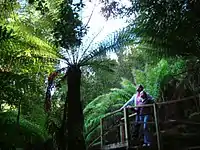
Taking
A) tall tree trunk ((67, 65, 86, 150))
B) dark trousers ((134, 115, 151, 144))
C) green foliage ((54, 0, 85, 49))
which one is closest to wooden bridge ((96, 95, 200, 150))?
dark trousers ((134, 115, 151, 144))

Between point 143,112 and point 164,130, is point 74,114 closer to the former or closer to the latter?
point 143,112

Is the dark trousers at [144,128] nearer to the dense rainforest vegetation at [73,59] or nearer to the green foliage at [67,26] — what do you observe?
the dense rainforest vegetation at [73,59]

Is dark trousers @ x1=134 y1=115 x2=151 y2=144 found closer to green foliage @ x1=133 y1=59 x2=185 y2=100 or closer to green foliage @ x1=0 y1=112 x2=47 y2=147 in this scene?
green foliage @ x1=0 y1=112 x2=47 y2=147

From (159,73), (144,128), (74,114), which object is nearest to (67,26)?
(74,114)

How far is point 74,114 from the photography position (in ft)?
25.9

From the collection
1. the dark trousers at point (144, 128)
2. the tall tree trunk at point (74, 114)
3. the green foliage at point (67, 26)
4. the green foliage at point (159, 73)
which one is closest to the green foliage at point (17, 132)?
the tall tree trunk at point (74, 114)

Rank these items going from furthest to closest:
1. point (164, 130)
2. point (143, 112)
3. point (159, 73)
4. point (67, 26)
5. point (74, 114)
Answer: point (159, 73) → point (164, 130) → point (74, 114) → point (143, 112) → point (67, 26)

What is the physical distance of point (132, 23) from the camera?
898cm

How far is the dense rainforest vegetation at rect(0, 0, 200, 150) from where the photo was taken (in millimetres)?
6695

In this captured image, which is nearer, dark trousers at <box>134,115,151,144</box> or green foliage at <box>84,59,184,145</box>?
dark trousers at <box>134,115,151,144</box>

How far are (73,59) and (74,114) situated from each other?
172 centimetres

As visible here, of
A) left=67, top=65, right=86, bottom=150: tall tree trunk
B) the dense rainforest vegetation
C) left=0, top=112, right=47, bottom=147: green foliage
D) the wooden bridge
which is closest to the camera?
the dense rainforest vegetation

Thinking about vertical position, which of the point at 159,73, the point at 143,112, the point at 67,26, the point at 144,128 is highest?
the point at 159,73

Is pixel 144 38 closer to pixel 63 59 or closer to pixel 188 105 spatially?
pixel 63 59
